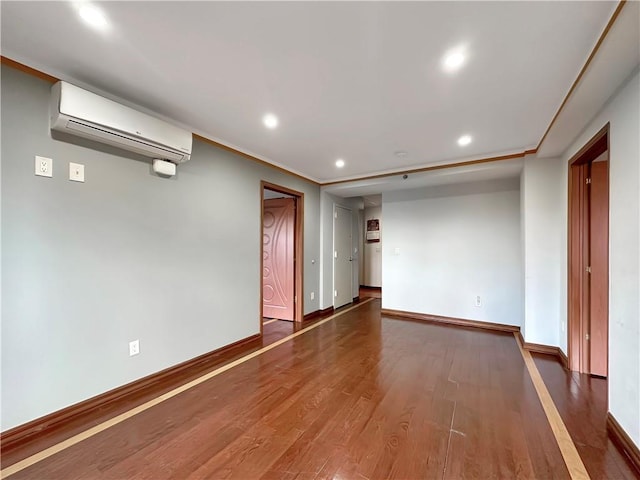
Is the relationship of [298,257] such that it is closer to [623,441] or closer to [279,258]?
[279,258]

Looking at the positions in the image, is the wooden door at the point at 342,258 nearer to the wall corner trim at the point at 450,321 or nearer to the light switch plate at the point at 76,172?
the wall corner trim at the point at 450,321

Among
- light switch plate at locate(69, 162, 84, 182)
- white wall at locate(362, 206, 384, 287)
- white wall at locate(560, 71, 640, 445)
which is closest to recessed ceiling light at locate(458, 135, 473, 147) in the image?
white wall at locate(560, 71, 640, 445)

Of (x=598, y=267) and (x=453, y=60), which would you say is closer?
(x=453, y=60)

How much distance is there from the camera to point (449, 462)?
1.57m

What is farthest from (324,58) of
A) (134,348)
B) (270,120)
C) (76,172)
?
(134,348)

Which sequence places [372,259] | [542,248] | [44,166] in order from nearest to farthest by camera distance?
[44,166], [542,248], [372,259]

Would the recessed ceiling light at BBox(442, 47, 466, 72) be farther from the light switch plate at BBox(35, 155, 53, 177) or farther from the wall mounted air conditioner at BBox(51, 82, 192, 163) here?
the light switch plate at BBox(35, 155, 53, 177)

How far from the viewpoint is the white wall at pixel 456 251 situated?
4.06m

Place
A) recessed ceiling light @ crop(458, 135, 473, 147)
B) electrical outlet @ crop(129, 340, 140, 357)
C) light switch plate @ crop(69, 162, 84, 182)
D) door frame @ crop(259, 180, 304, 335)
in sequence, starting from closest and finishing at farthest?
light switch plate @ crop(69, 162, 84, 182) < electrical outlet @ crop(129, 340, 140, 357) < recessed ceiling light @ crop(458, 135, 473, 147) < door frame @ crop(259, 180, 304, 335)

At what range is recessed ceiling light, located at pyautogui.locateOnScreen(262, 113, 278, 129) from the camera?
2.47 m

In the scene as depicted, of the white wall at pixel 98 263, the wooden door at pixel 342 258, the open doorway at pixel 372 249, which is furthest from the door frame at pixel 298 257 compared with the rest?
the open doorway at pixel 372 249

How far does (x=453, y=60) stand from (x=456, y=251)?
130 inches

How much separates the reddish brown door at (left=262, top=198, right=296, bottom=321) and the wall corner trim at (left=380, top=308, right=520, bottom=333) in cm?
181

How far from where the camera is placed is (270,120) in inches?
100
